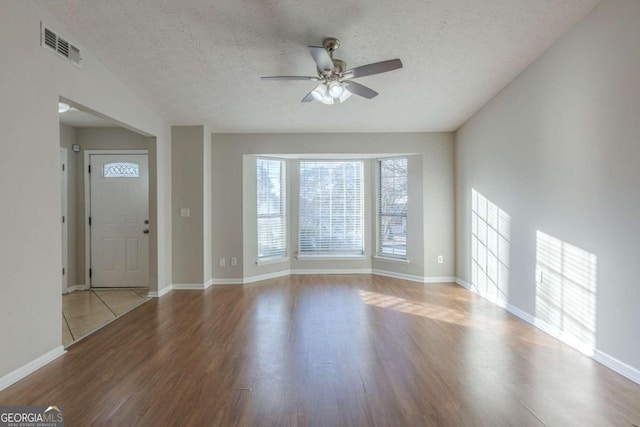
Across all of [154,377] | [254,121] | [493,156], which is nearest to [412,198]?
[493,156]

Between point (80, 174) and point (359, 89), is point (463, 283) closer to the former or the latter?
point (359, 89)

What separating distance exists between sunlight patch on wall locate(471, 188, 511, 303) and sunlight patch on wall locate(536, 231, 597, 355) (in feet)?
1.89

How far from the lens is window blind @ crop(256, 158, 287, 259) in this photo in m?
5.52

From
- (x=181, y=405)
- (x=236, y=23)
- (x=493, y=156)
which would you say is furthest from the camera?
(x=493, y=156)

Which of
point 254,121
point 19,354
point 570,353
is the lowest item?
point 570,353

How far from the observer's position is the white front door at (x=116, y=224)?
5.01 meters

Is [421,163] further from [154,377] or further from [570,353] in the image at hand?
[154,377]

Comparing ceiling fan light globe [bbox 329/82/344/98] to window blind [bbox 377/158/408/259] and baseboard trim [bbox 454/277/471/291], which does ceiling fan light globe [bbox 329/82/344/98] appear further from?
baseboard trim [bbox 454/277/471/291]

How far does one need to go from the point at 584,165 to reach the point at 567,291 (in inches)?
46.1

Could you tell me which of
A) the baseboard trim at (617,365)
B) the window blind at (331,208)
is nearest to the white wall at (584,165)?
the baseboard trim at (617,365)

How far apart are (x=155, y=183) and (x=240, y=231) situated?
4.77 ft

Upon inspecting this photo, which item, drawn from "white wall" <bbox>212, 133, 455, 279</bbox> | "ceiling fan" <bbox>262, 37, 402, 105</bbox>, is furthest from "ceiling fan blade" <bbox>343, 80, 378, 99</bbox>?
"white wall" <bbox>212, 133, 455, 279</bbox>

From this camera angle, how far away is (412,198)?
213 inches

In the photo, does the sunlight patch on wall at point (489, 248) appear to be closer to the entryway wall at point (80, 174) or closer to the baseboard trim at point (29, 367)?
the baseboard trim at point (29, 367)
